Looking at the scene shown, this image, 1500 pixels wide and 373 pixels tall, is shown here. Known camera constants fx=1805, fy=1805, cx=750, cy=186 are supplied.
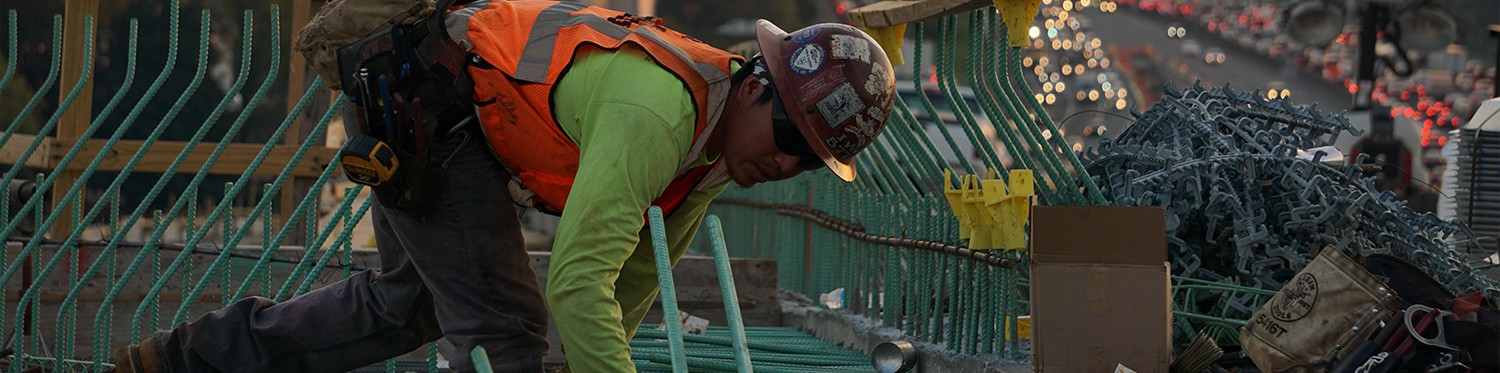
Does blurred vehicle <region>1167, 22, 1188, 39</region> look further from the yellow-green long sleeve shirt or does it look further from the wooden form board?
the yellow-green long sleeve shirt

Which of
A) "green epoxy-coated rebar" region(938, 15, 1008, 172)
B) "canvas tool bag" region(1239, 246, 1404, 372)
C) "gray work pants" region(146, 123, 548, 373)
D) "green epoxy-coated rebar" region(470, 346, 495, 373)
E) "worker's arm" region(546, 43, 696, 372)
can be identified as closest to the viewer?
"green epoxy-coated rebar" region(470, 346, 495, 373)

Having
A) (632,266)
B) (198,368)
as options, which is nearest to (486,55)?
(632,266)

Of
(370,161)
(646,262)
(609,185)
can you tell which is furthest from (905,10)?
(609,185)

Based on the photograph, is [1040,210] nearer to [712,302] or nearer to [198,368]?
[198,368]

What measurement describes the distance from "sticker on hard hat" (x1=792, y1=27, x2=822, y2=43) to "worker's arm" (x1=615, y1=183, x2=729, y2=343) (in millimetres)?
565

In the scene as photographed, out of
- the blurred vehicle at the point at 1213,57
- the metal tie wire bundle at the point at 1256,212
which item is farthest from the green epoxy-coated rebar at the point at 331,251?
the blurred vehicle at the point at 1213,57

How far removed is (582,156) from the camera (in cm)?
359

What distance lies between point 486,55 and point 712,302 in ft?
13.7

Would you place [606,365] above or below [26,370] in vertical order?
above

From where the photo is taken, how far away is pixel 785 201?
8.96 metres

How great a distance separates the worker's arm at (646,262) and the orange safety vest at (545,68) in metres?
0.21

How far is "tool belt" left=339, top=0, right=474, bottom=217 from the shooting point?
4.03 m

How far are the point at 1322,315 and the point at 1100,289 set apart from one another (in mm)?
560

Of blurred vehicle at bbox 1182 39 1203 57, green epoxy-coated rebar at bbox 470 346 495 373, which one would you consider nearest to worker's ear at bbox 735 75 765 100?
green epoxy-coated rebar at bbox 470 346 495 373
